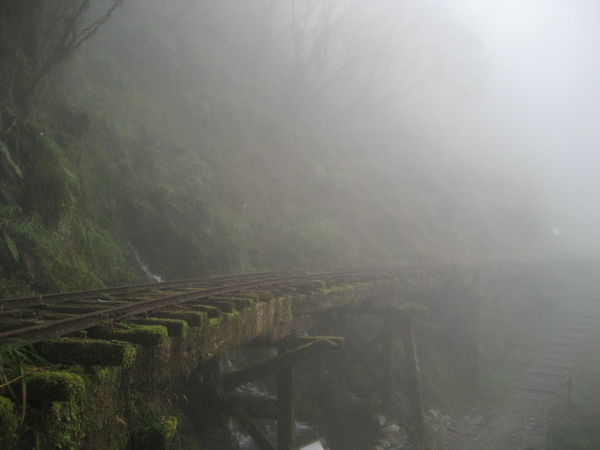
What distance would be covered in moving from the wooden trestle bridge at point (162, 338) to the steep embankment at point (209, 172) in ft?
7.33

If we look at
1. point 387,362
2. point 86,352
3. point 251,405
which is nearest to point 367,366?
point 387,362

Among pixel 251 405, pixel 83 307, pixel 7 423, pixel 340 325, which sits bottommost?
pixel 251 405

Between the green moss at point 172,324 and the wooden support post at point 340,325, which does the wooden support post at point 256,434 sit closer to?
the green moss at point 172,324

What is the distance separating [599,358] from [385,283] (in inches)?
412

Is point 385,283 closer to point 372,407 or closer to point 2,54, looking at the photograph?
point 372,407

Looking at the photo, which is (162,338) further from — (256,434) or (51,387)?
(256,434)

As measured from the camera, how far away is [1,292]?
582 cm

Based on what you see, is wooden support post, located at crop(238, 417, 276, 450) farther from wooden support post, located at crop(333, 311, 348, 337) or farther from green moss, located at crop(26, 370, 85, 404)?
green moss, located at crop(26, 370, 85, 404)

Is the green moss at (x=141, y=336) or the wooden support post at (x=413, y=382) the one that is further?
the wooden support post at (x=413, y=382)

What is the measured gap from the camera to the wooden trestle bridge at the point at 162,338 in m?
2.81

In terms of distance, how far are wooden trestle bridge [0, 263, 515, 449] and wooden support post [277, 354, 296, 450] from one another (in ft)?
0.04

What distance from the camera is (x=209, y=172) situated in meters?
14.1

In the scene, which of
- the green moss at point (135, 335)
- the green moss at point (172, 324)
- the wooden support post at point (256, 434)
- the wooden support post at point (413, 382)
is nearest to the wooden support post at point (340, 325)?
the wooden support post at point (413, 382)

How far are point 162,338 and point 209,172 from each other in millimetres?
11204
